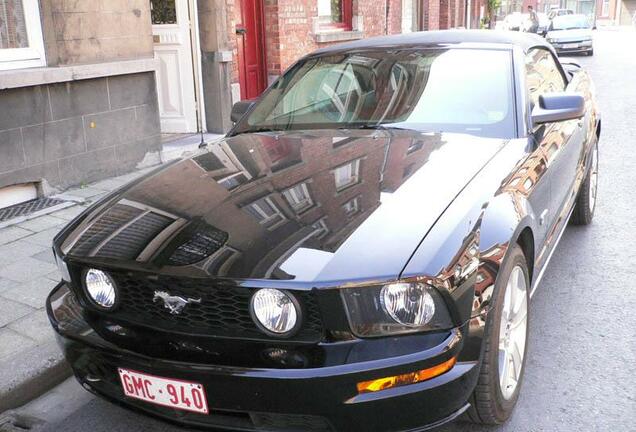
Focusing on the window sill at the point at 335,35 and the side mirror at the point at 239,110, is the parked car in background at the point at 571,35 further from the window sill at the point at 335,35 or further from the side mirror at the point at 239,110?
the side mirror at the point at 239,110

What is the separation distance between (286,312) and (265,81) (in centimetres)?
867

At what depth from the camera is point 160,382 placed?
7.63 ft

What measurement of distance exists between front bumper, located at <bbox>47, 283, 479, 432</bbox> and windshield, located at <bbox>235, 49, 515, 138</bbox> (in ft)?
5.14

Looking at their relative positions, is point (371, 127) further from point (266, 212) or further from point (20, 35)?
point (20, 35)

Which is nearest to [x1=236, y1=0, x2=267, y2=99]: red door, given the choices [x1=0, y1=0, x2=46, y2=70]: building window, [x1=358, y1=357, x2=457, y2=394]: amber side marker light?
[x1=0, y1=0, x2=46, y2=70]: building window

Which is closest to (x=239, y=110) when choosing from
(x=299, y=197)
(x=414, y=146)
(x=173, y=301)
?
(x=414, y=146)

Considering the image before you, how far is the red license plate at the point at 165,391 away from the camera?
7.44ft

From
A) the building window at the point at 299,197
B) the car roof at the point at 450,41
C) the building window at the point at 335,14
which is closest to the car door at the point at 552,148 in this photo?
the car roof at the point at 450,41

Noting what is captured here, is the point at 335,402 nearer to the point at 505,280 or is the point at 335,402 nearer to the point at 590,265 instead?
the point at 505,280

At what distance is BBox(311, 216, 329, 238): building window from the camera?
2352mm

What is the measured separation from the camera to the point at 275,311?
218 cm

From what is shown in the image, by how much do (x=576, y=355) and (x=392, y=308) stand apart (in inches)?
67.1

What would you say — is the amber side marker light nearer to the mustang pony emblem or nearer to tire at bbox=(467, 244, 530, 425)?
tire at bbox=(467, 244, 530, 425)

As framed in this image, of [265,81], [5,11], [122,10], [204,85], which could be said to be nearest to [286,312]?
[5,11]
